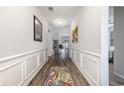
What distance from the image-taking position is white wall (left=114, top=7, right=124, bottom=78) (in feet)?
11.6

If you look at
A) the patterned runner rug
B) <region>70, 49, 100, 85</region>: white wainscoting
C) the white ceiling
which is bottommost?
the patterned runner rug

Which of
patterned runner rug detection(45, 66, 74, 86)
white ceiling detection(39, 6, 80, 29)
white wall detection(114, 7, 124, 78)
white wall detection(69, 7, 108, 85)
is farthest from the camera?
white ceiling detection(39, 6, 80, 29)

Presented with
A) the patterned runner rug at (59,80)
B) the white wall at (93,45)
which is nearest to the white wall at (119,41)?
the white wall at (93,45)

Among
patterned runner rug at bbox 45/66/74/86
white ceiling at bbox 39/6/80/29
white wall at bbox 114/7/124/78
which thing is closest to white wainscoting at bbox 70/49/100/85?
patterned runner rug at bbox 45/66/74/86

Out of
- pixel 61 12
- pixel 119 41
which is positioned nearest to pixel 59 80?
pixel 119 41

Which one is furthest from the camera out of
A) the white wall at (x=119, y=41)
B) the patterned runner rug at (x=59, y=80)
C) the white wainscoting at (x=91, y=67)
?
the white wall at (x=119, y=41)

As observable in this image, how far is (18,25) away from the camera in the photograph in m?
2.45

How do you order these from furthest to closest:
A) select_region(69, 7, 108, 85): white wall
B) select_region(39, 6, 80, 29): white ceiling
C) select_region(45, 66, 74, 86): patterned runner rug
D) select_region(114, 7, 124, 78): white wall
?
select_region(39, 6, 80, 29): white ceiling, select_region(114, 7, 124, 78): white wall, select_region(45, 66, 74, 86): patterned runner rug, select_region(69, 7, 108, 85): white wall

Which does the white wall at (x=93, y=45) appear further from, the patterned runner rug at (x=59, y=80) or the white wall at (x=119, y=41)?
the white wall at (x=119, y=41)

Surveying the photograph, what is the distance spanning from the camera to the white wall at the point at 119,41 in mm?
3535

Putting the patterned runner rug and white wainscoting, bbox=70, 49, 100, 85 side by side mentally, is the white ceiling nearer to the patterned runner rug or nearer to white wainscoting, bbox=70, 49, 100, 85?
white wainscoting, bbox=70, 49, 100, 85
